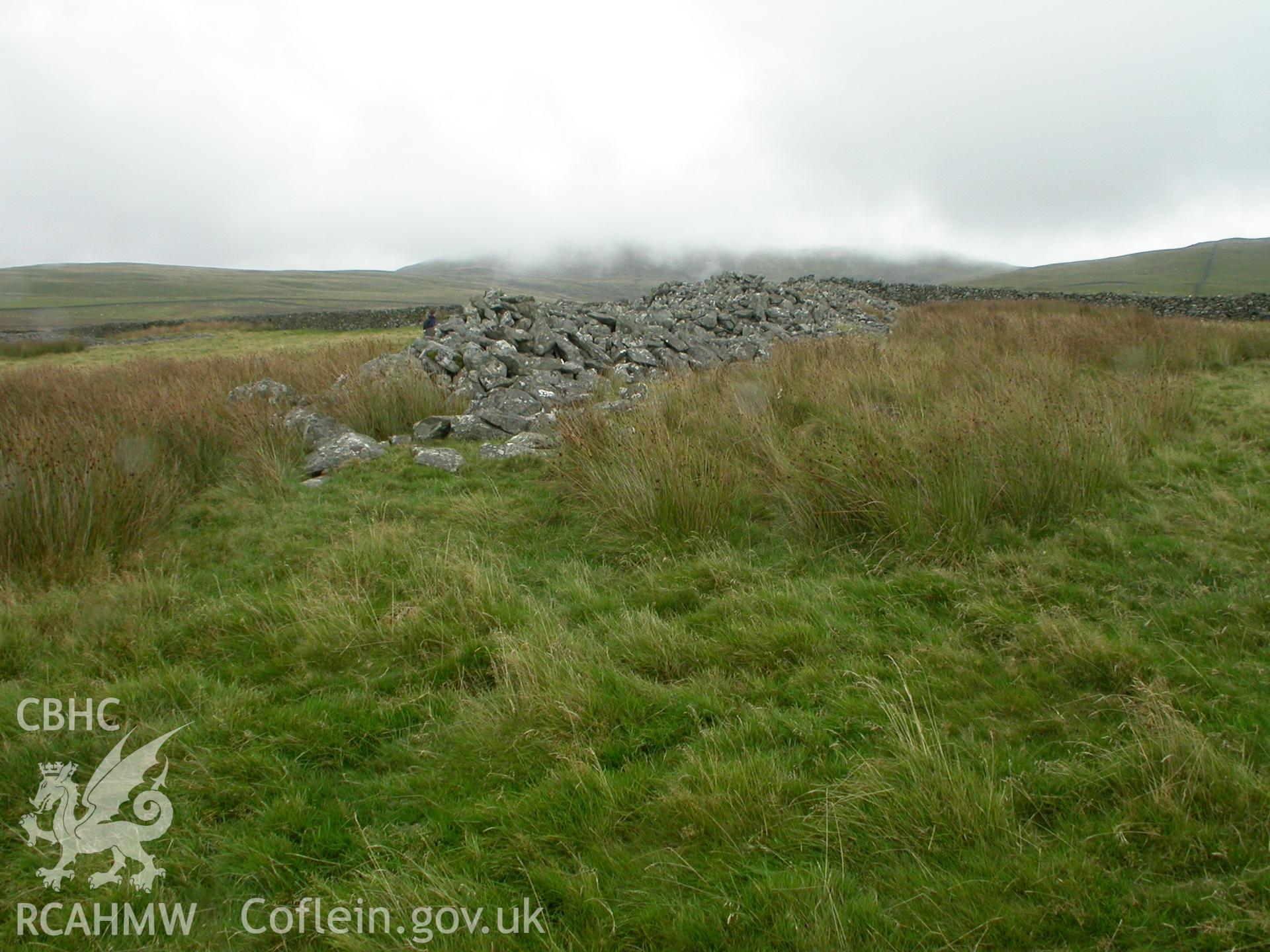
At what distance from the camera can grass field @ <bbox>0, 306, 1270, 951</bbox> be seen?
2.12 metres

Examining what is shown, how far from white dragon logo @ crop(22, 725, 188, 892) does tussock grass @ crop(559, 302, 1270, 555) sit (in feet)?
10.2

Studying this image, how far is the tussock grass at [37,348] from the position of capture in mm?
29297

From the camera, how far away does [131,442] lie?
22.8 ft

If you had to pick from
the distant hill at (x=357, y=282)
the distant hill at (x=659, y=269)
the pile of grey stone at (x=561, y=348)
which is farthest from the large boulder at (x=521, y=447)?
the distant hill at (x=659, y=269)

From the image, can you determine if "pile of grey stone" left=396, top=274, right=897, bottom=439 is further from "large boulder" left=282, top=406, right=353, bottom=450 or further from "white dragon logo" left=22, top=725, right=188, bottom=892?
"white dragon logo" left=22, top=725, right=188, bottom=892

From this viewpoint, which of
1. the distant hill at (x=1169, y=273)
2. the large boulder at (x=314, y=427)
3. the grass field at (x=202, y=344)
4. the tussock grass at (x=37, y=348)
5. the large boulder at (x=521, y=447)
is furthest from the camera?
the distant hill at (x=1169, y=273)

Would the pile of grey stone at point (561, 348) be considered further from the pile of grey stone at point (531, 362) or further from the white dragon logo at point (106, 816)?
the white dragon logo at point (106, 816)

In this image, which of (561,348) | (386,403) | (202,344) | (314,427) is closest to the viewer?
(314,427)

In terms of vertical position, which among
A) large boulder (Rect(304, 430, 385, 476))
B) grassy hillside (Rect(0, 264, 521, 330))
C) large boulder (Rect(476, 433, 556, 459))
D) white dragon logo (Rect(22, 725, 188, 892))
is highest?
grassy hillside (Rect(0, 264, 521, 330))

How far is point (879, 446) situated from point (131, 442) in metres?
6.77

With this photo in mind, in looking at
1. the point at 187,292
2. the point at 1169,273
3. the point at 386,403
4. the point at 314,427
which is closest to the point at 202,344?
the point at 386,403

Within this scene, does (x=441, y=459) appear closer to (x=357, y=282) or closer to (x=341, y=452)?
(x=341, y=452)

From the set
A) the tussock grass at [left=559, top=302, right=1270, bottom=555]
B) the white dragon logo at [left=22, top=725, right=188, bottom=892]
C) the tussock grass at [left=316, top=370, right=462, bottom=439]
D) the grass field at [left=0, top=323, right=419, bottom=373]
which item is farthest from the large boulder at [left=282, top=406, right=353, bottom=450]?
the grass field at [left=0, top=323, right=419, bottom=373]

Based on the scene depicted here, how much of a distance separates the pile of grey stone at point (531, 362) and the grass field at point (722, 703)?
7.61 ft
